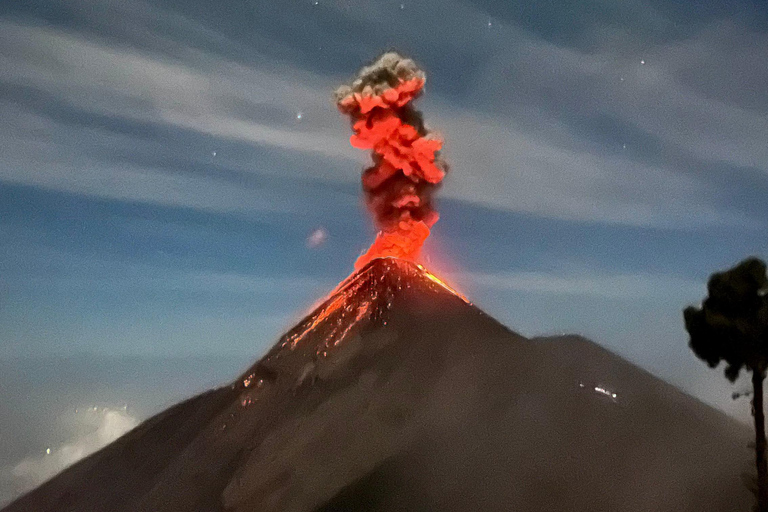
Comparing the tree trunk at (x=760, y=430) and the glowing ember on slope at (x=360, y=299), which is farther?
the glowing ember on slope at (x=360, y=299)

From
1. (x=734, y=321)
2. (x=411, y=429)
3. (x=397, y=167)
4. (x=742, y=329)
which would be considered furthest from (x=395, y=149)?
(x=742, y=329)

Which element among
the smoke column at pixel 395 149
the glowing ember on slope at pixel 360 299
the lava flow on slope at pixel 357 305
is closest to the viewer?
the lava flow on slope at pixel 357 305

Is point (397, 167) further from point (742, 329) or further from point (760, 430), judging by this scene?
point (760, 430)

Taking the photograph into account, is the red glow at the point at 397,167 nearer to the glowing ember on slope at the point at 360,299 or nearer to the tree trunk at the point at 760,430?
the glowing ember on slope at the point at 360,299

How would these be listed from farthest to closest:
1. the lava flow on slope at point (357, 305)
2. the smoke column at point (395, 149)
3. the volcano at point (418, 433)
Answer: the smoke column at point (395, 149) → the lava flow on slope at point (357, 305) → the volcano at point (418, 433)

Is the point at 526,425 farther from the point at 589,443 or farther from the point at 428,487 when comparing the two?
the point at 428,487

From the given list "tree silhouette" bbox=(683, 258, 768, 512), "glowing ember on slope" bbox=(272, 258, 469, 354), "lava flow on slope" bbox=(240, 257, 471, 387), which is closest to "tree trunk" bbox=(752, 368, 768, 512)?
"tree silhouette" bbox=(683, 258, 768, 512)

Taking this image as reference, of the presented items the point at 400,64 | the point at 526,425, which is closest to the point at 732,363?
the point at 526,425

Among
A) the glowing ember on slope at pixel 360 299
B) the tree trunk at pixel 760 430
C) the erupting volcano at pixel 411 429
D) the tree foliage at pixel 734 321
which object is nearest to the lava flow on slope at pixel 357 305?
the glowing ember on slope at pixel 360 299
